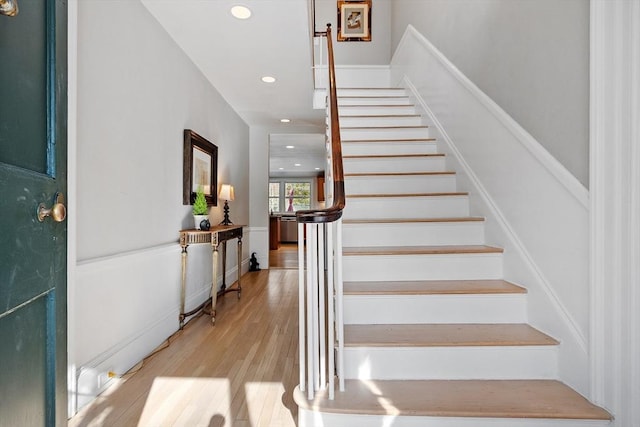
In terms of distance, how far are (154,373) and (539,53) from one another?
2.78 meters

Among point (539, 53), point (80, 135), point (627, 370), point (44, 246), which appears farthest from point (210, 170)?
point (627, 370)

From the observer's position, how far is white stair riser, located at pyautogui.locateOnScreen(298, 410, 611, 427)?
47.4 inches

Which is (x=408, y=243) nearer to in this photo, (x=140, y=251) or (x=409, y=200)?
(x=409, y=200)

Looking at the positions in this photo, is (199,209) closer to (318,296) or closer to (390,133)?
(318,296)

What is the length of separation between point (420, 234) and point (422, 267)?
0.31 m

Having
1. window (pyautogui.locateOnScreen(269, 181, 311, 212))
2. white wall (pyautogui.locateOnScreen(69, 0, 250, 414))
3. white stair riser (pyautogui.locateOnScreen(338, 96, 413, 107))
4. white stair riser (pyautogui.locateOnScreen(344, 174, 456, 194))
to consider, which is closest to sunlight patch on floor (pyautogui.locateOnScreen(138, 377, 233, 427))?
white wall (pyautogui.locateOnScreen(69, 0, 250, 414))

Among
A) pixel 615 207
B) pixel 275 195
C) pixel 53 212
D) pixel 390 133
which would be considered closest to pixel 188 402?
pixel 53 212

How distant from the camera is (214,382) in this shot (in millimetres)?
1791

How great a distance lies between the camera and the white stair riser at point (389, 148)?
3029 millimetres

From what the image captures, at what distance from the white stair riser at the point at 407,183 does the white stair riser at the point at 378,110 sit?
4.51 ft

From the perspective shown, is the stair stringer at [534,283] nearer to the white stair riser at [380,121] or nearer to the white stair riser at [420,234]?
the white stair riser at [420,234]

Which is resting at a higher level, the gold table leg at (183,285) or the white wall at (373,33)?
the white wall at (373,33)

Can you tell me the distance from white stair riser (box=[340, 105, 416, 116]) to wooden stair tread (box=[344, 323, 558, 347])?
8.82ft

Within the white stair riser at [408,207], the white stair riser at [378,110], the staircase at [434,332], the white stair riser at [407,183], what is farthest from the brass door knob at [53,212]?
the white stair riser at [378,110]
